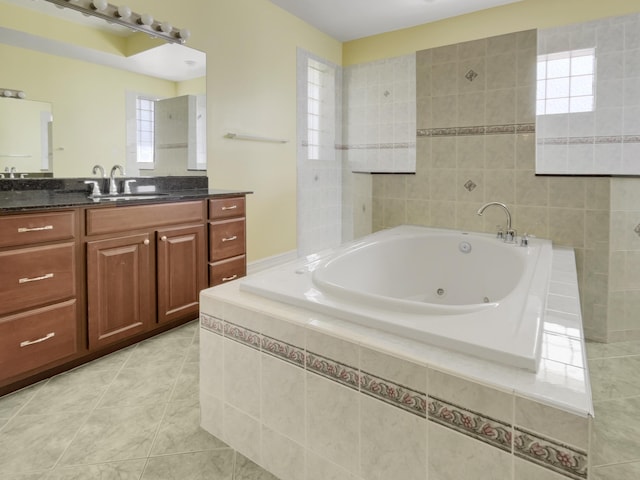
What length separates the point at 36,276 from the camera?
5.86ft

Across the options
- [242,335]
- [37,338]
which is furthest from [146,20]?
[242,335]

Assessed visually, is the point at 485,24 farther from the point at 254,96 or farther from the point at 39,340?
the point at 39,340

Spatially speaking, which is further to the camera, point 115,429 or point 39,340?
point 39,340

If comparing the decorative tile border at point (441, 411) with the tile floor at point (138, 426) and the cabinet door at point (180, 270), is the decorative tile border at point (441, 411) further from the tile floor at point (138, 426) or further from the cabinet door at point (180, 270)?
the cabinet door at point (180, 270)

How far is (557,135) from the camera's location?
3379 millimetres

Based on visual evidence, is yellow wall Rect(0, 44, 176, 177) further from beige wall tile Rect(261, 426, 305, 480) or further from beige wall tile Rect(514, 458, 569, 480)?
beige wall tile Rect(514, 458, 569, 480)

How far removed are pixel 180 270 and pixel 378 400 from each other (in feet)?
5.68

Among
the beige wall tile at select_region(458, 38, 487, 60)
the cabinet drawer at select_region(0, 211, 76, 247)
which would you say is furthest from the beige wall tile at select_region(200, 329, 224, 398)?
the beige wall tile at select_region(458, 38, 487, 60)

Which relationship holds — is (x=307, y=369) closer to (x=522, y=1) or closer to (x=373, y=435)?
(x=373, y=435)

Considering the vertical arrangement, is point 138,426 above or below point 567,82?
below

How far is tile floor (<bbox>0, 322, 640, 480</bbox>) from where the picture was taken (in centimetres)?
139

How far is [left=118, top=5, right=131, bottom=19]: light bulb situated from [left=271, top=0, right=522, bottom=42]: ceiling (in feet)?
5.01

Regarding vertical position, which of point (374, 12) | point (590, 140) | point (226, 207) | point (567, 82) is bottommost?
point (226, 207)

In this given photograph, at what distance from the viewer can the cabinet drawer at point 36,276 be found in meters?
1.69
